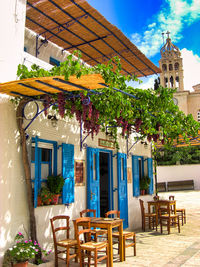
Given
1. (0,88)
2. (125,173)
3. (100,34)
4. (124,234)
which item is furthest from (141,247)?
(100,34)

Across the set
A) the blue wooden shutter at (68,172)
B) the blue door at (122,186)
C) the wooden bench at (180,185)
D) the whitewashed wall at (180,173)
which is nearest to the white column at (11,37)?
the blue wooden shutter at (68,172)

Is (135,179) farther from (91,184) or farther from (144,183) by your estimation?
(91,184)

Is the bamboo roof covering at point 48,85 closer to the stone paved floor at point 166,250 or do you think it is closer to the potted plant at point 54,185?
the potted plant at point 54,185

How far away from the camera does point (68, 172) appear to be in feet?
19.5

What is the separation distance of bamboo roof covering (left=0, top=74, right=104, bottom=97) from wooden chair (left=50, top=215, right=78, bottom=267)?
7.52ft

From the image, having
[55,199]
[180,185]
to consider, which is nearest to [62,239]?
[55,199]

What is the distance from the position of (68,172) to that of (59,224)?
1042mm

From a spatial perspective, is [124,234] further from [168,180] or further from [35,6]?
[168,180]

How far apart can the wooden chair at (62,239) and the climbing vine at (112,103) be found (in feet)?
6.24

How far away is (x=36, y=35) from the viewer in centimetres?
832

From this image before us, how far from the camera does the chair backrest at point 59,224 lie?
5029 mm

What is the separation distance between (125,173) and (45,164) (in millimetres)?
3199

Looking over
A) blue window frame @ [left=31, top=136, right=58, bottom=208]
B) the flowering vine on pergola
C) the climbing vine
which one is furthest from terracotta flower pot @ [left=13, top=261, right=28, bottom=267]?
the climbing vine

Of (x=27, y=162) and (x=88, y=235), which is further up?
(x=27, y=162)
